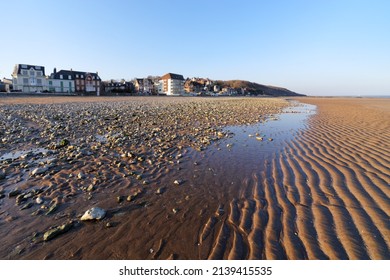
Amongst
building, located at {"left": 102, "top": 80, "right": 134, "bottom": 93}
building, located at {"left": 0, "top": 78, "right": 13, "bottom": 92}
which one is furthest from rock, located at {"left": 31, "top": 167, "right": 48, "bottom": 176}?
building, located at {"left": 102, "top": 80, "right": 134, "bottom": 93}

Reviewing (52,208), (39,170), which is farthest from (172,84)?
(52,208)

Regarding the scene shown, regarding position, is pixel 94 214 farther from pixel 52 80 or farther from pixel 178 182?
pixel 52 80

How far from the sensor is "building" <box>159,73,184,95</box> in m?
113

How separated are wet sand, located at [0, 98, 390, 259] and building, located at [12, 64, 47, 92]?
261ft

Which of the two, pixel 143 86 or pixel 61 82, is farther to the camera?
pixel 143 86

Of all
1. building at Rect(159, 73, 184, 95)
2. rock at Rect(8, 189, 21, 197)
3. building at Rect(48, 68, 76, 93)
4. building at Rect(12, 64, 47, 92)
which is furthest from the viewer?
building at Rect(159, 73, 184, 95)

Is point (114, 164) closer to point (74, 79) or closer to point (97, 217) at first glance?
point (97, 217)

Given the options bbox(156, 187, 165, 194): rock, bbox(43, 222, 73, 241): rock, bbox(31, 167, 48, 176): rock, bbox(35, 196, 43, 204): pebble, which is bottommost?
bbox(43, 222, 73, 241): rock

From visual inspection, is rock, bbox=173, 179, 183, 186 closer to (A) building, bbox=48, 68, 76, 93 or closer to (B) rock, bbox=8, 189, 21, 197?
(B) rock, bbox=8, 189, 21, 197

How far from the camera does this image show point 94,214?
141 inches

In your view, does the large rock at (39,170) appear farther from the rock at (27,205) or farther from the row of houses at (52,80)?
the row of houses at (52,80)

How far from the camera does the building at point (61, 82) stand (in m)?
72.1

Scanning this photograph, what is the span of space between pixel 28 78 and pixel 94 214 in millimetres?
86624

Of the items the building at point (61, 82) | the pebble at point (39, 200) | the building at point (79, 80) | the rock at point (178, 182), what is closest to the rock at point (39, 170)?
the pebble at point (39, 200)
